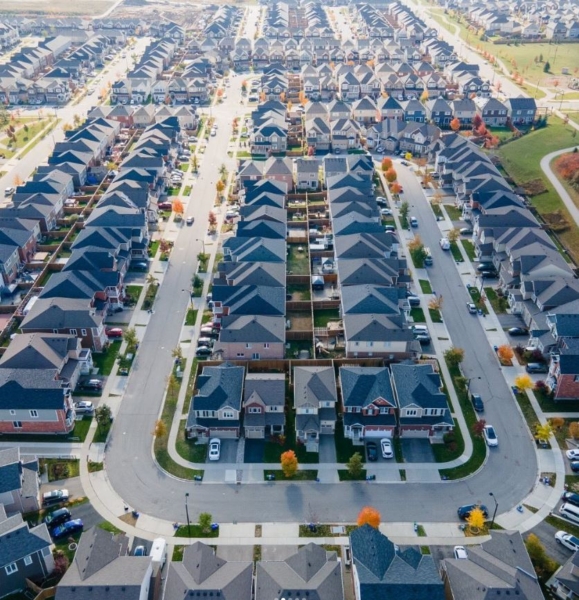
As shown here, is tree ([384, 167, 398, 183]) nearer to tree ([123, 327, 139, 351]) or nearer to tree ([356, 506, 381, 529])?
tree ([123, 327, 139, 351])

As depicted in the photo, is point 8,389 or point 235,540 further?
point 8,389

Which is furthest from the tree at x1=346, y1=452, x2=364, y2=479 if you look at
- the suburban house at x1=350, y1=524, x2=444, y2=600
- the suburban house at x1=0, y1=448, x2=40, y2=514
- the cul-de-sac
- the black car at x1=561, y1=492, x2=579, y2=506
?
the suburban house at x1=0, y1=448, x2=40, y2=514

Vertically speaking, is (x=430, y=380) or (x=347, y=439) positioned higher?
(x=430, y=380)

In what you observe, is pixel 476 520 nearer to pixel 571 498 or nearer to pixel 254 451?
pixel 571 498

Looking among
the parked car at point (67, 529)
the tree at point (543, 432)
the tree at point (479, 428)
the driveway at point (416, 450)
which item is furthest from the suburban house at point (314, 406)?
the parked car at point (67, 529)

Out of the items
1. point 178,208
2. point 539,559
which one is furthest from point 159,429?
point 178,208

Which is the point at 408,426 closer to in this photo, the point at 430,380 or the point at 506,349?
the point at 430,380

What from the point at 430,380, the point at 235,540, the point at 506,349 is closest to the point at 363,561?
the point at 235,540
